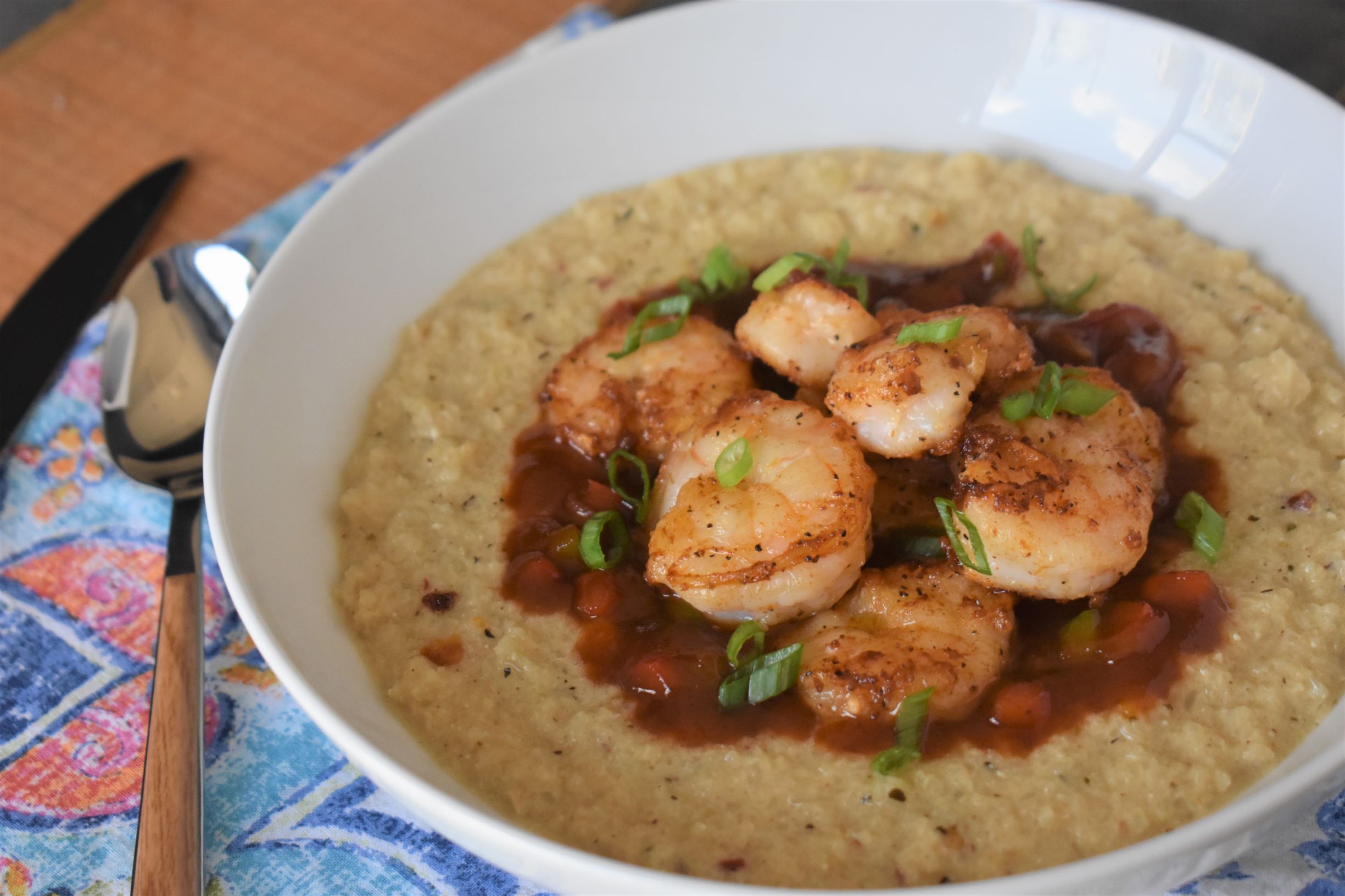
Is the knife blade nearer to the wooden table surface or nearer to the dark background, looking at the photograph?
the wooden table surface

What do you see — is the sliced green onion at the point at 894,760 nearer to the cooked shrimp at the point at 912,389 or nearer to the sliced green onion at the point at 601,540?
the cooked shrimp at the point at 912,389

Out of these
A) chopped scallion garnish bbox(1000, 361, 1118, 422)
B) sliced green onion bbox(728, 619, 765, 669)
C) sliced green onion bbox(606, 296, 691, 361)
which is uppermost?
chopped scallion garnish bbox(1000, 361, 1118, 422)

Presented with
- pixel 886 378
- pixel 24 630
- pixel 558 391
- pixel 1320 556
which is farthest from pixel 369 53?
pixel 1320 556

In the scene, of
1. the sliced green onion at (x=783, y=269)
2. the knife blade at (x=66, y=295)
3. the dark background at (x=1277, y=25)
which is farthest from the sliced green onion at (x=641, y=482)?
the dark background at (x=1277, y=25)

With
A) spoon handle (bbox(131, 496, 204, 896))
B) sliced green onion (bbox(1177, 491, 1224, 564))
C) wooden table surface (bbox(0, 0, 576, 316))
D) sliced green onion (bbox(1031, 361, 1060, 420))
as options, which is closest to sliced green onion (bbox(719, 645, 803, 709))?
sliced green onion (bbox(1031, 361, 1060, 420))

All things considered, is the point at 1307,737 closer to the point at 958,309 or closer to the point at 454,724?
the point at 958,309

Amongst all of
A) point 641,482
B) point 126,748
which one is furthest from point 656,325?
point 126,748
